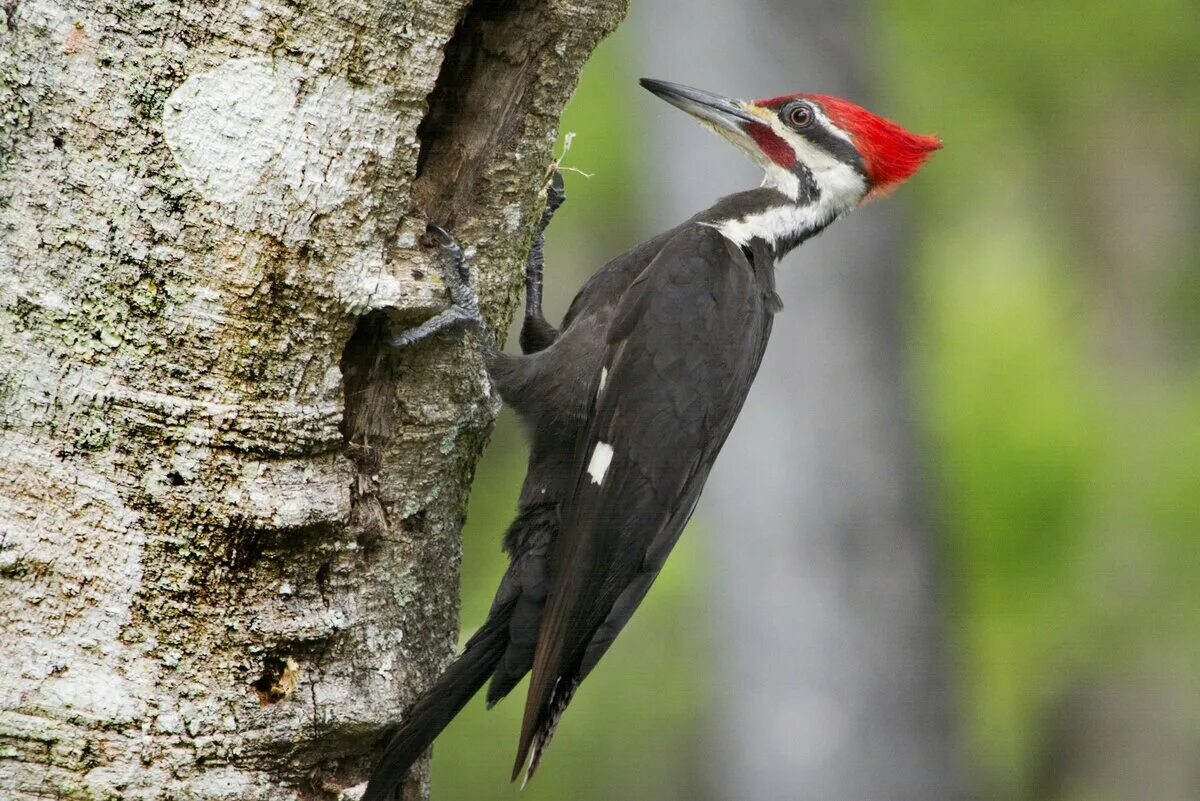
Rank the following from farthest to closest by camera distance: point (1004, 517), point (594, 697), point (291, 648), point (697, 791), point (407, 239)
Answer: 1. point (697, 791)
2. point (594, 697)
3. point (1004, 517)
4. point (407, 239)
5. point (291, 648)

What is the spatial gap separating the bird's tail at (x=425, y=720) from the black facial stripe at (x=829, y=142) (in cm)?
151

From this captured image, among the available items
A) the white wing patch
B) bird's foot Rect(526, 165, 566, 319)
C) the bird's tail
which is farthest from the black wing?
bird's foot Rect(526, 165, 566, 319)

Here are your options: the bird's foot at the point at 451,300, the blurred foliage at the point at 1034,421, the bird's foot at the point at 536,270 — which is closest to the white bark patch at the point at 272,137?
the bird's foot at the point at 451,300

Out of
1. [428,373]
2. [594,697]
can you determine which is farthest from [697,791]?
[428,373]

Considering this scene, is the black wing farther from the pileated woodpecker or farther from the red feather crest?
the red feather crest

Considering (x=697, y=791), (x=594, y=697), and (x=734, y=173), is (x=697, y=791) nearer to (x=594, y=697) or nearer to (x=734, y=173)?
(x=594, y=697)

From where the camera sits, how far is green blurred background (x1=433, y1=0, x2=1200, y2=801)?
5043mm

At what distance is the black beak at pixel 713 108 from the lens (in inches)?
118

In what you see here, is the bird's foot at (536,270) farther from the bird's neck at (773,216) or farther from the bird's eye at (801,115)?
the bird's eye at (801,115)

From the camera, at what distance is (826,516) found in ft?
15.6

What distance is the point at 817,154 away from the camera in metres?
3.09

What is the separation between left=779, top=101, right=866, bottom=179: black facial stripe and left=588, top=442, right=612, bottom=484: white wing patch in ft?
3.19

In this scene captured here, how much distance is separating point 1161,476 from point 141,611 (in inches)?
177

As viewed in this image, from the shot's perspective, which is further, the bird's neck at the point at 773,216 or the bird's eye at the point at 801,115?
the bird's eye at the point at 801,115
